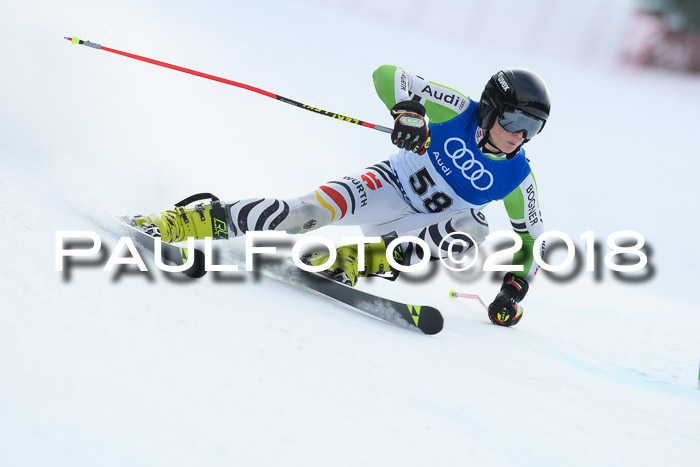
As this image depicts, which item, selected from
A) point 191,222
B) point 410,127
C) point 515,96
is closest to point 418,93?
point 410,127

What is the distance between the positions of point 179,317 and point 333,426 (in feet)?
1.75

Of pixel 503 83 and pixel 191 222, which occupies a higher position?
pixel 503 83

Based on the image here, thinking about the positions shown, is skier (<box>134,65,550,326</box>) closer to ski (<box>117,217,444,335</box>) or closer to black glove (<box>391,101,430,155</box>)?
black glove (<box>391,101,430,155</box>)

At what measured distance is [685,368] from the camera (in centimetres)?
301

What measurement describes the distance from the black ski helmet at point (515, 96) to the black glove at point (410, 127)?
300 millimetres

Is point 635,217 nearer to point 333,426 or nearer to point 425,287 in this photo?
point 425,287

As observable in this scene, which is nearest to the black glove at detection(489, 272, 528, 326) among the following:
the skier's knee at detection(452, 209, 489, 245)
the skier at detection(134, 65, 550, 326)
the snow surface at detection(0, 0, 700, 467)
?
the skier at detection(134, 65, 550, 326)

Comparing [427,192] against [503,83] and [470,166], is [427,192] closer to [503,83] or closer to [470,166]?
[470,166]

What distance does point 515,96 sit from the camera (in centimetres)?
271

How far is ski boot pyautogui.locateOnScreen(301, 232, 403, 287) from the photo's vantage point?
2957mm

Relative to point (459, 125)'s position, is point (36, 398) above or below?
below

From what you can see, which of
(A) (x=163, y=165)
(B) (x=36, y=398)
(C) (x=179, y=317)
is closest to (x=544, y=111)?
(C) (x=179, y=317)

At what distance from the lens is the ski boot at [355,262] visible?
2.96 meters

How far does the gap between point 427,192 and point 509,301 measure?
2.35 ft
